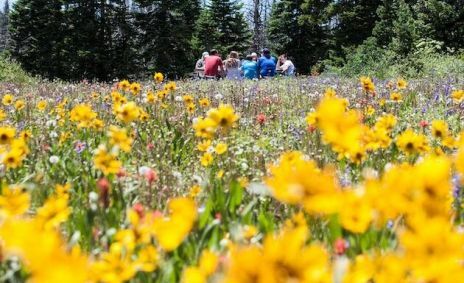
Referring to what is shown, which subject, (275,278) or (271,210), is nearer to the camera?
(275,278)

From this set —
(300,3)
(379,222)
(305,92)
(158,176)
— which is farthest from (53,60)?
(379,222)

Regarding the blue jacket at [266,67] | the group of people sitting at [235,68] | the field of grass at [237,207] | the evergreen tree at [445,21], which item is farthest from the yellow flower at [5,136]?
the evergreen tree at [445,21]

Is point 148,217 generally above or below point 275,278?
below

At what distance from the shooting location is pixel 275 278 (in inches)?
25.6

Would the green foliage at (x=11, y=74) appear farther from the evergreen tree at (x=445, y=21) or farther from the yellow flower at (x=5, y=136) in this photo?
the evergreen tree at (x=445, y=21)

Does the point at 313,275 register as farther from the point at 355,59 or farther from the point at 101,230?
the point at 355,59

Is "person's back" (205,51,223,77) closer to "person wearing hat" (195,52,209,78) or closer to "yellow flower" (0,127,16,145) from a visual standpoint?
"person wearing hat" (195,52,209,78)

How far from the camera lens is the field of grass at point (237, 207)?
2.20ft

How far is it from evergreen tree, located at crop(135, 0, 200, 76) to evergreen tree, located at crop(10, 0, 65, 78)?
5.29 meters

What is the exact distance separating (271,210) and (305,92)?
20.4 ft

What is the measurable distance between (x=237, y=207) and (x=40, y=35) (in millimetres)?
35064

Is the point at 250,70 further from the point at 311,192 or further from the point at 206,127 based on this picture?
the point at 311,192

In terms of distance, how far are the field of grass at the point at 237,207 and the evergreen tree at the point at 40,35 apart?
3030 centimetres

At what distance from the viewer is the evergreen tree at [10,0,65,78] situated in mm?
33806
